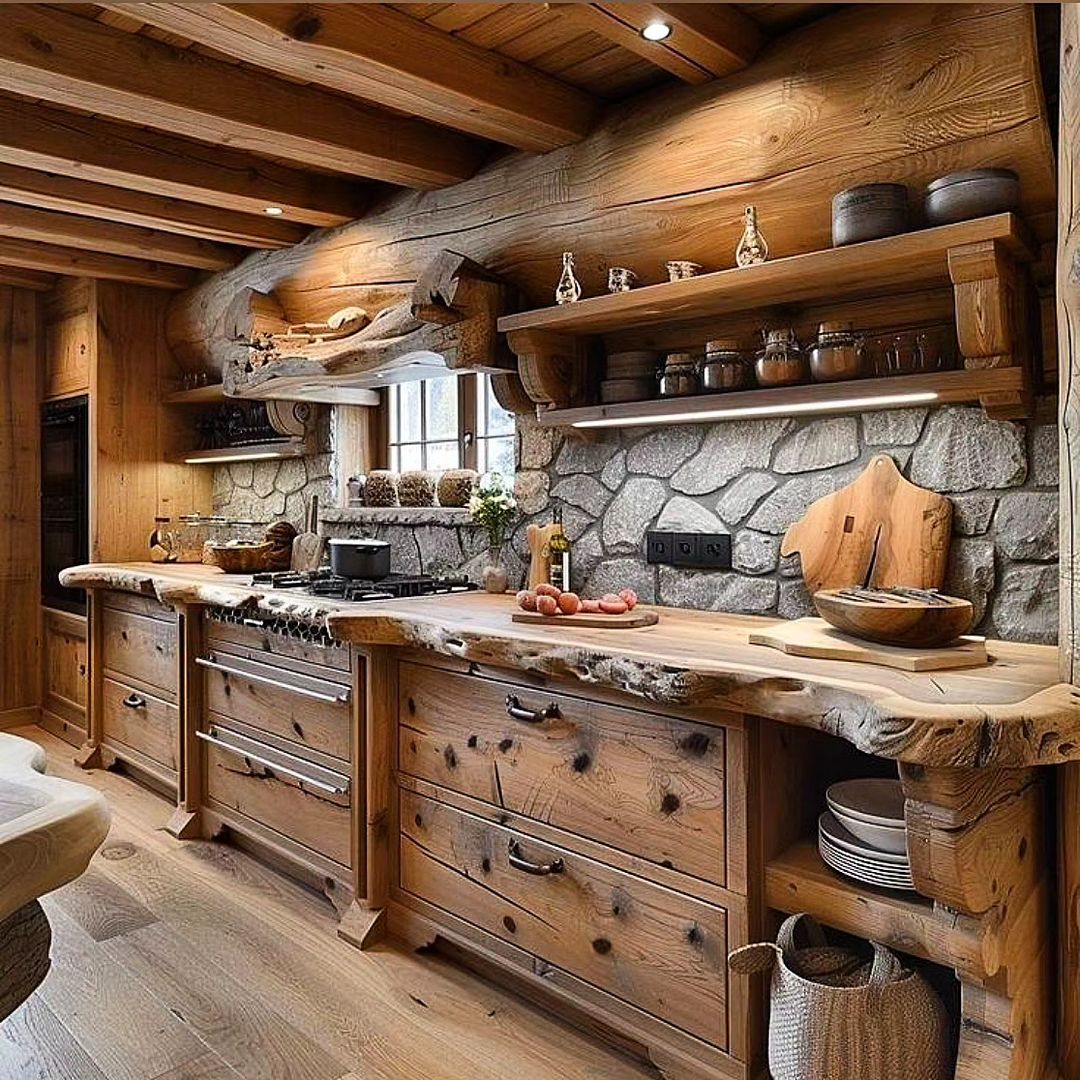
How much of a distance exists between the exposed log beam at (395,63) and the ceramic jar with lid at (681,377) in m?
0.77

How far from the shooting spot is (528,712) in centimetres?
222

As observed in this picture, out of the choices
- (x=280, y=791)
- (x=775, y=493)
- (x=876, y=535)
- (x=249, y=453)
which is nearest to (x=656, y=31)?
(x=775, y=493)

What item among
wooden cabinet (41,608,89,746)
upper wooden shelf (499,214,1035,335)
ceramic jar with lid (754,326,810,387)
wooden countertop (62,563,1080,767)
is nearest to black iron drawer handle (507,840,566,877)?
wooden countertop (62,563,1080,767)

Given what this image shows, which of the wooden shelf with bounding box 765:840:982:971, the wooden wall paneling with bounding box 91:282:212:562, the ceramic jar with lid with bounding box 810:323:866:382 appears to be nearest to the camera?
the wooden shelf with bounding box 765:840:982:971

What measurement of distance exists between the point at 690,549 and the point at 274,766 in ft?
5.04

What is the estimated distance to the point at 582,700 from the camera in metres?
2.14

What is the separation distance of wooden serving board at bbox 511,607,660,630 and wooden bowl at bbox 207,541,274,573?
1906mm

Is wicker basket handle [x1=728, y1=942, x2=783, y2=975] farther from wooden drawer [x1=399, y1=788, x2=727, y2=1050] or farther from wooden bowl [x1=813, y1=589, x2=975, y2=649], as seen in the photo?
wooden bowl [x1=813, y1=589, x2=975, y2=649]

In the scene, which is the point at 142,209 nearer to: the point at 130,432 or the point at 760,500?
the point at 130,432

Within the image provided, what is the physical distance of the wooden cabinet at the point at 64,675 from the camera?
4.64 metres

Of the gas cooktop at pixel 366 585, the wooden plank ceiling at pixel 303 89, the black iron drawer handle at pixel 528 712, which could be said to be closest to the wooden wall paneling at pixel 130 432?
the wooden plank ceiling at pixel 303 89

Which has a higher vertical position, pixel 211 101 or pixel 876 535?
pixel 211 101

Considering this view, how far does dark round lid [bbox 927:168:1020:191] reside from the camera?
188 cm

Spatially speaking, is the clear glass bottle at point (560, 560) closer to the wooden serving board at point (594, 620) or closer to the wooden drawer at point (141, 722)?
the wooden serving board at point (594, 620)
